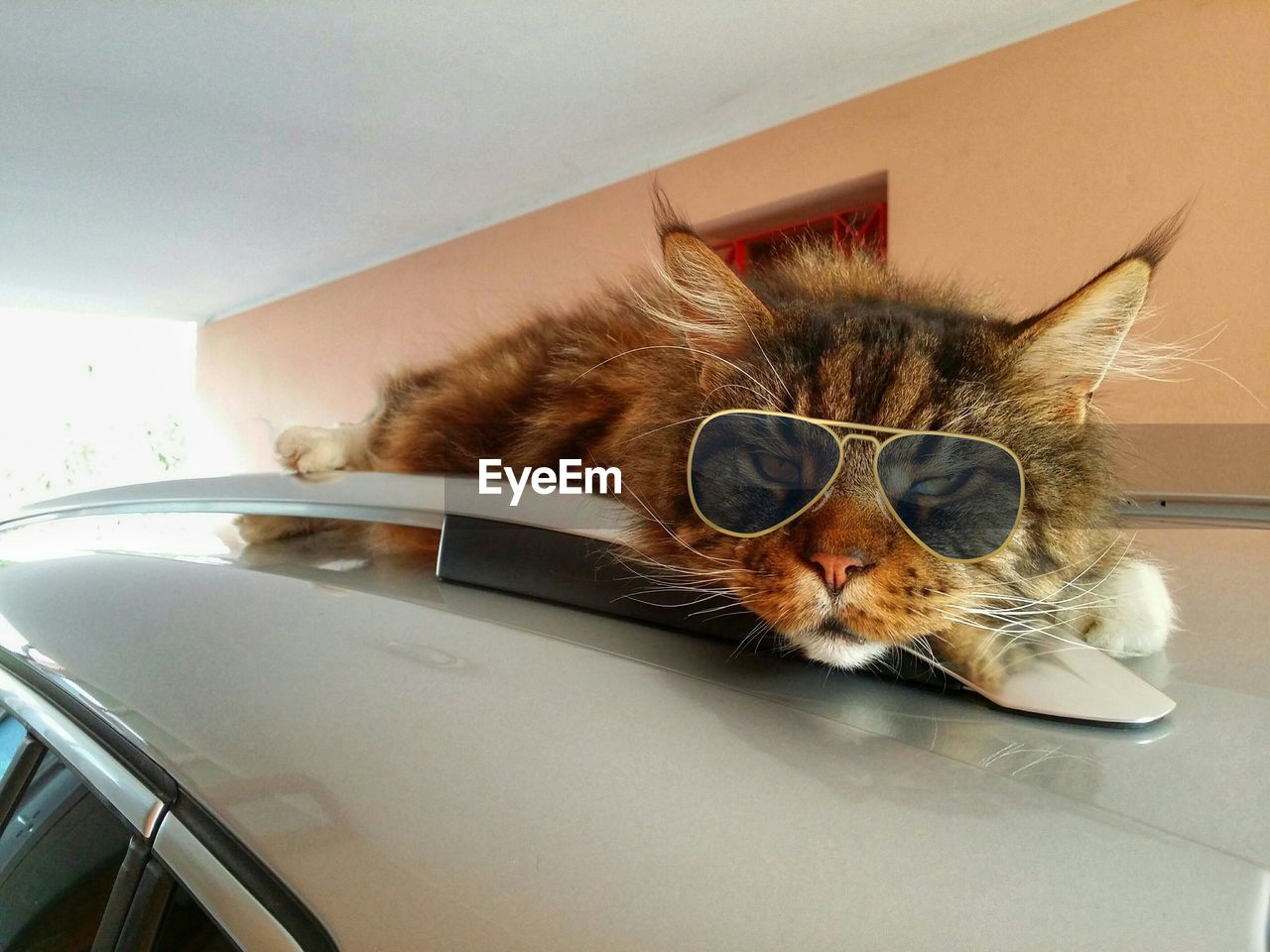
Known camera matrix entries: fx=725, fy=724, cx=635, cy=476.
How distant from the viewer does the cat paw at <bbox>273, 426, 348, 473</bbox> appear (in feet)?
3.91

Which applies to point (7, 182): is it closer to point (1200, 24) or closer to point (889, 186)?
point (889, 186)

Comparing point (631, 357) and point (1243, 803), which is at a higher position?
point (631, 357)

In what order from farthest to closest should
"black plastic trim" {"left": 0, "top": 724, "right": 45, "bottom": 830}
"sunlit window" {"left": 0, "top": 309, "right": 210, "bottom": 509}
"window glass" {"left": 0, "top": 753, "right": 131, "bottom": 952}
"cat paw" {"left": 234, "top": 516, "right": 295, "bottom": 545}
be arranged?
"sunlit window" {"left": 0, "top": 309, "right": 210, "bottom": 509}, "cat paw" {"left": 234, "top": 516, "right": 295, "bottom": 545}, "black plastic trim" {"left": 0, "top": 724, "right": 45, "bottom": 830}, "window glass" {"left": 0, "top": 753, "right": 131, "bottom": 952}

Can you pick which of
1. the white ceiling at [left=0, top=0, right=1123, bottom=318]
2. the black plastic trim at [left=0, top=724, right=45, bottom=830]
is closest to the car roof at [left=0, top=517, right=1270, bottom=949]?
the black plastic trim at [left=0, top=724, right=45, bottom=830]

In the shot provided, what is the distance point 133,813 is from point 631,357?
0.57 metres

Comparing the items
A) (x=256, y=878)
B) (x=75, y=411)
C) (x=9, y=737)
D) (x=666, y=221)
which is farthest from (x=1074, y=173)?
(x=75, y=411)

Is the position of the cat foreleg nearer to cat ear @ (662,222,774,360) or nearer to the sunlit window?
cat ear @ (662,222,774,360)

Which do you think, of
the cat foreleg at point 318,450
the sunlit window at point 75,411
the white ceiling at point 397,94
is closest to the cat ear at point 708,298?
the cat foreleg at point 318,450

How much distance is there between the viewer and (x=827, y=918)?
0.28 meters

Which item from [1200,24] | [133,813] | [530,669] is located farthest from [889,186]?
[133,813]

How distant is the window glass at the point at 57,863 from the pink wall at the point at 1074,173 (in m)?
1.01

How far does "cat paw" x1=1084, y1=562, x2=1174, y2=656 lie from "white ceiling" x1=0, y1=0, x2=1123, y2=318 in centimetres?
196

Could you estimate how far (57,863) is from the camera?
22.5 inches

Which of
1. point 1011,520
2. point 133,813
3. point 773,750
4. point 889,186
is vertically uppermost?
point 889,186
